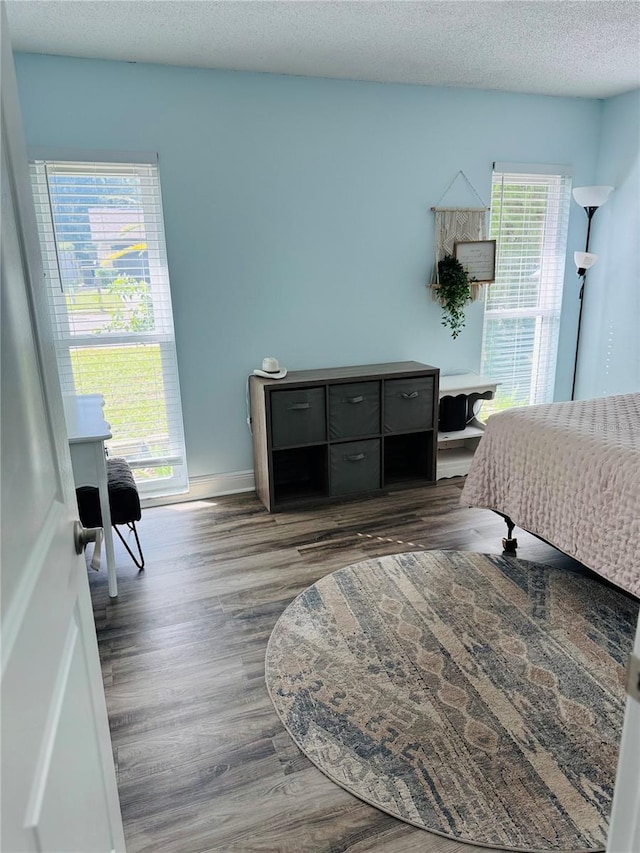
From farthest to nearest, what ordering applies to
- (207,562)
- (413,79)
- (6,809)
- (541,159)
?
(541,159) → (413,79) → (207,562) → (6,809)

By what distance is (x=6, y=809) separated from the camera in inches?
24.5

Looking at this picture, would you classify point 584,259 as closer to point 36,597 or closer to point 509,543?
point 509,543

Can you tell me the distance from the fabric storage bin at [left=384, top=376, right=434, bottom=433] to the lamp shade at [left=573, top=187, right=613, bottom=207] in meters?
1.70

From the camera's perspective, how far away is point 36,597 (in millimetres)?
814

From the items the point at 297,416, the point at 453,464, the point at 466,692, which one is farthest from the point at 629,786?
the point at 453,464

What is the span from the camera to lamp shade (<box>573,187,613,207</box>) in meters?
3.96

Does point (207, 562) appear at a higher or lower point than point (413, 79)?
lower

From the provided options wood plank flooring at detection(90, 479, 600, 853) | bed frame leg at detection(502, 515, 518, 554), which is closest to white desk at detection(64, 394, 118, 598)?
wood plank flooring at detection(90, 479, 600, 853)

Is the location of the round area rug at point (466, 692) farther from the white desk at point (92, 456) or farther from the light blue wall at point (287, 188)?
the light blue wall at point (287, 188)

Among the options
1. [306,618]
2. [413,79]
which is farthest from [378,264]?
[306,618]

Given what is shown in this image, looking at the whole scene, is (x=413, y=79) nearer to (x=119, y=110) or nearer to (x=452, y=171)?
(x=452, y=171)

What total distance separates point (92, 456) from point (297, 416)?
1390mm

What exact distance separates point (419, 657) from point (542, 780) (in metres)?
0.62

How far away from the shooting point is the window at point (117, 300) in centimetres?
319
